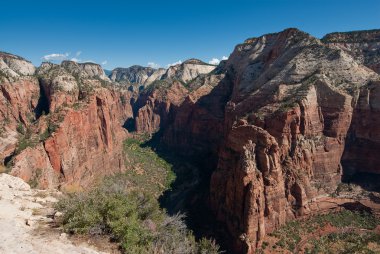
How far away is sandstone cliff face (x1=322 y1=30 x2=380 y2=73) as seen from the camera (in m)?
80.2

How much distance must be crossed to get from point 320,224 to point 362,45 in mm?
66025

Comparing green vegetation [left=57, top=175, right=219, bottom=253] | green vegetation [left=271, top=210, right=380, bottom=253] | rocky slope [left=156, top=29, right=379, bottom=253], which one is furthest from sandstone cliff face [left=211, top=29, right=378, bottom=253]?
green vegetation [left=57, top=175, right=219, bottom=253]

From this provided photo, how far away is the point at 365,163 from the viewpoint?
48625 millimetres

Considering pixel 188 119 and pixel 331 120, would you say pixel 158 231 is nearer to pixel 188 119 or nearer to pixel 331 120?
pixel 331 120

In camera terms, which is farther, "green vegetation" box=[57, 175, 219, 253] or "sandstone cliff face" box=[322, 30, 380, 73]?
"sandstone cliff face" box=[322, 30, 380, 73]

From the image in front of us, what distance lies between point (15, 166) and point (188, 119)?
220 feet

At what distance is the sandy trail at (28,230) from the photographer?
1410cm

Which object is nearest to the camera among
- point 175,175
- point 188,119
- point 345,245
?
point 345,245

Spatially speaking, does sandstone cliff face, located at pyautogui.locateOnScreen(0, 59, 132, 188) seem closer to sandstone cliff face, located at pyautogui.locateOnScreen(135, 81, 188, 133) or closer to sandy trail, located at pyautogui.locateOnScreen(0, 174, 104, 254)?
sandy trail, located at pyautogui.locateOnScreen(0, 174, 104, 254)

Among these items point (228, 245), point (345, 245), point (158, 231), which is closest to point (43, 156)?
point (228, 245)

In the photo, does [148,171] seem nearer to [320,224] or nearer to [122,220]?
[320,224]

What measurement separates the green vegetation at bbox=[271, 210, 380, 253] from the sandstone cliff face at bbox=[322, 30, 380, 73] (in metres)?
48.2

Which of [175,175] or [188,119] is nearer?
[175,175]

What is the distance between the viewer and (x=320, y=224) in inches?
1677
